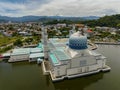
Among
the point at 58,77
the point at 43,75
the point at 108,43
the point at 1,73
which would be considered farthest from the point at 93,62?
the point at 108,43

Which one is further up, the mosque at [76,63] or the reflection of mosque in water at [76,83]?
the mosque at [76,63]

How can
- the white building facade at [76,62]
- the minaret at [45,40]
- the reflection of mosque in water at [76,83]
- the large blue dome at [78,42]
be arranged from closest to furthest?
the reflection of mosque in water at [76,83]
the white building facade at [76,62]
the large blue dome at [78,42]
the minaret at [45,40]

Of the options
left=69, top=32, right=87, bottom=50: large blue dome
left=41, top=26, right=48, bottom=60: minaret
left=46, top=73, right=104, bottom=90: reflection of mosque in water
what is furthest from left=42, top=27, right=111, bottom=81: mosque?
left=41, top=26, right=48, bottom=60: minaret

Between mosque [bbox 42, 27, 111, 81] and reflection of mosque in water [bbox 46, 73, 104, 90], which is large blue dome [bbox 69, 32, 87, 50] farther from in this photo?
reflection of mosque in water [bbox 46, 73, 104, 90]

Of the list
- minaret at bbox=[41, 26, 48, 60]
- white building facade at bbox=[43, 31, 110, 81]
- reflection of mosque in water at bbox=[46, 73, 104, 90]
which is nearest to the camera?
reflection of mosque in water at bbox=[46, 73, 104, 90]

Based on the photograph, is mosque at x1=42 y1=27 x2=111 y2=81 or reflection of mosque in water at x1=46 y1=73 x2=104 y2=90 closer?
reflection of mosque in water at x1=46 y1=73 x2=104 y2=90

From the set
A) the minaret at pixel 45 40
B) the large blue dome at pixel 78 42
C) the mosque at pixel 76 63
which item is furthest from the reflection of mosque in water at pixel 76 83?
the minaret at pixel 45 40

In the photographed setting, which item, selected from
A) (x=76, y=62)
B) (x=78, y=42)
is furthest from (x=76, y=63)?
(x=78, y=42)

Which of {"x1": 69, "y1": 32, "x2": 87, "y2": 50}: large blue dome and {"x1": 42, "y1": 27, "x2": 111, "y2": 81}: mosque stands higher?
{"x1": 69, "y1": 32, "x2": 87, "y2": 50}: large blue dome

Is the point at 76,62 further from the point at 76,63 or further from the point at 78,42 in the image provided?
the point at 78,42

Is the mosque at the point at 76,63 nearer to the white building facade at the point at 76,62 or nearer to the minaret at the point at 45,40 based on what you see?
the white building facade at the point at 76,62
